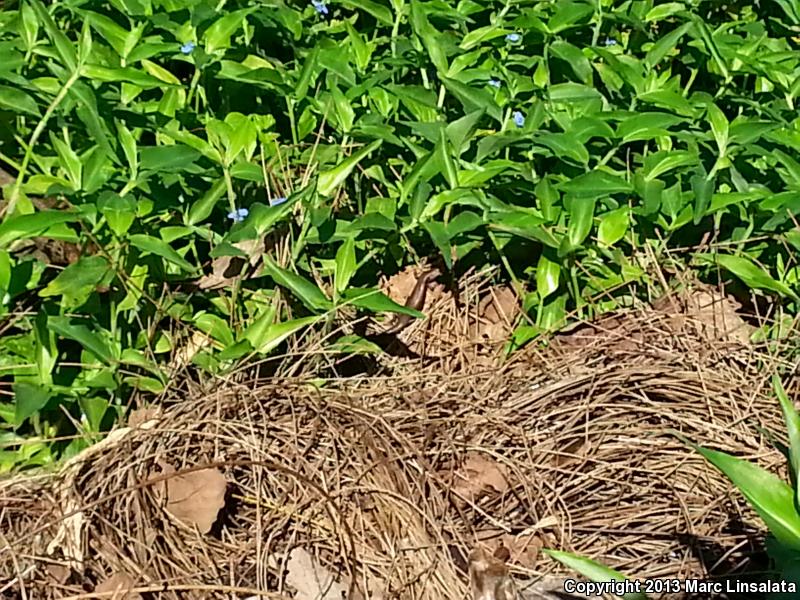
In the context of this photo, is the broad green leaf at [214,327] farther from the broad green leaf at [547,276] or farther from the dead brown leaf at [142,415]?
the broad green leaf at [547,276]

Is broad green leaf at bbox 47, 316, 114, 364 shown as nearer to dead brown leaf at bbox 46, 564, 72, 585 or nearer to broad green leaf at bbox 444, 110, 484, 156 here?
dead brown leaf at bbox 46, 564, 72, 585

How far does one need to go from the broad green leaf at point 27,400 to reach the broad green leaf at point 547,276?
Answer: 3.89ft

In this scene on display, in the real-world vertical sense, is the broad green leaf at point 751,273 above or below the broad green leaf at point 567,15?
below

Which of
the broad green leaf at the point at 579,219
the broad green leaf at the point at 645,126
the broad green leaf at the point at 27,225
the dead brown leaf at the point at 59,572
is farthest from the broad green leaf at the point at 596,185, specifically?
the dead brown leaf at the point at 59,572

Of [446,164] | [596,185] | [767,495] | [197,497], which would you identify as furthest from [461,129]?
[767,495]

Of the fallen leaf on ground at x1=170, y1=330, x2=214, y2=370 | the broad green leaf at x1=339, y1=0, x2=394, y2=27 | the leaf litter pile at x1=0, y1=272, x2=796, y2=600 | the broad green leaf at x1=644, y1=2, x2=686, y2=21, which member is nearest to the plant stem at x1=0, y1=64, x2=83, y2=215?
the fallen leaf on ground at x1=170, y1=330, x2=214, y2=370

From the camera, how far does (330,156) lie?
275 cm

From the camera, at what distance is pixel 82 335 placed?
7.30 ft

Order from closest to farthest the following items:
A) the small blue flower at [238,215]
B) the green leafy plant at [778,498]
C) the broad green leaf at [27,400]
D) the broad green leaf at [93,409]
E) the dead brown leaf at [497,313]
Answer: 1. the green leafy plant at [778,498]
2. the broad green leaf at [27,400]
3. the broad green leaf at [93,409]
4. the small blue flower at [238,215]
5. the dead brown leaf at [497,313]

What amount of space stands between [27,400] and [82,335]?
6.8 inches

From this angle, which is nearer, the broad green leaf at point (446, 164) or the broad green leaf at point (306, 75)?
the broad green leaf at point (446, 164)

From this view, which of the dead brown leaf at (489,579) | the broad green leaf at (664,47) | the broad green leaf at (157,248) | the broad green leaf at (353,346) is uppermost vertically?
the broad green leaf at (664,47)

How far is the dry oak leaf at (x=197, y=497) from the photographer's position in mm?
2070

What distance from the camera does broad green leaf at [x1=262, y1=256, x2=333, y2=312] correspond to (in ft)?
7.75
